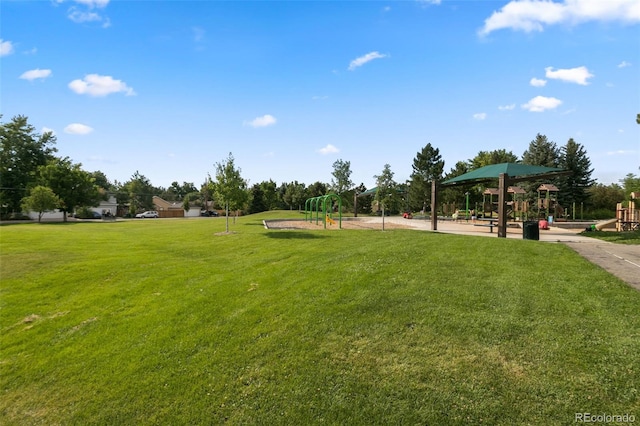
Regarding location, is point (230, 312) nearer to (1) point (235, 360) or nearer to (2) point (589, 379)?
(1) point (235, 360)

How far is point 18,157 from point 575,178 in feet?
251

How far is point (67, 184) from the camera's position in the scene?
4272cm

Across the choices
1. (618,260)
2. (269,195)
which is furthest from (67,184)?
(618,260)

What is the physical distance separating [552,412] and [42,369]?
7.62 meters

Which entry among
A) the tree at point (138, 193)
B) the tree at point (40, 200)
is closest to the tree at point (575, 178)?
the tree at point (40, 200)

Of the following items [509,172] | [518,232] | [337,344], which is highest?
[509,172]

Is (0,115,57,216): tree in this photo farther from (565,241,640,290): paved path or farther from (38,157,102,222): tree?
(565,241,640,290): paved path

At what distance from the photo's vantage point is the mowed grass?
4027 mm

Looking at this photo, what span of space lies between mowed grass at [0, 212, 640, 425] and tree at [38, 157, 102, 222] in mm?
40222

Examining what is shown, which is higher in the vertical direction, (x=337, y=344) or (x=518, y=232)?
(x=518, y=232)

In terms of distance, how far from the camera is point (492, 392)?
3969mm

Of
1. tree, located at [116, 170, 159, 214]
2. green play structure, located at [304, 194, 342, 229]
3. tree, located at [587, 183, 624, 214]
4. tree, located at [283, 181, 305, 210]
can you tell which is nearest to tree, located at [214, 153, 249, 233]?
green play structure, located at [304, 194, 342, 229]

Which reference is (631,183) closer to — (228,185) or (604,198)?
(604,198)

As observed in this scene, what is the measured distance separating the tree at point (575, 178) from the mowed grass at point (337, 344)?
37.4 m
